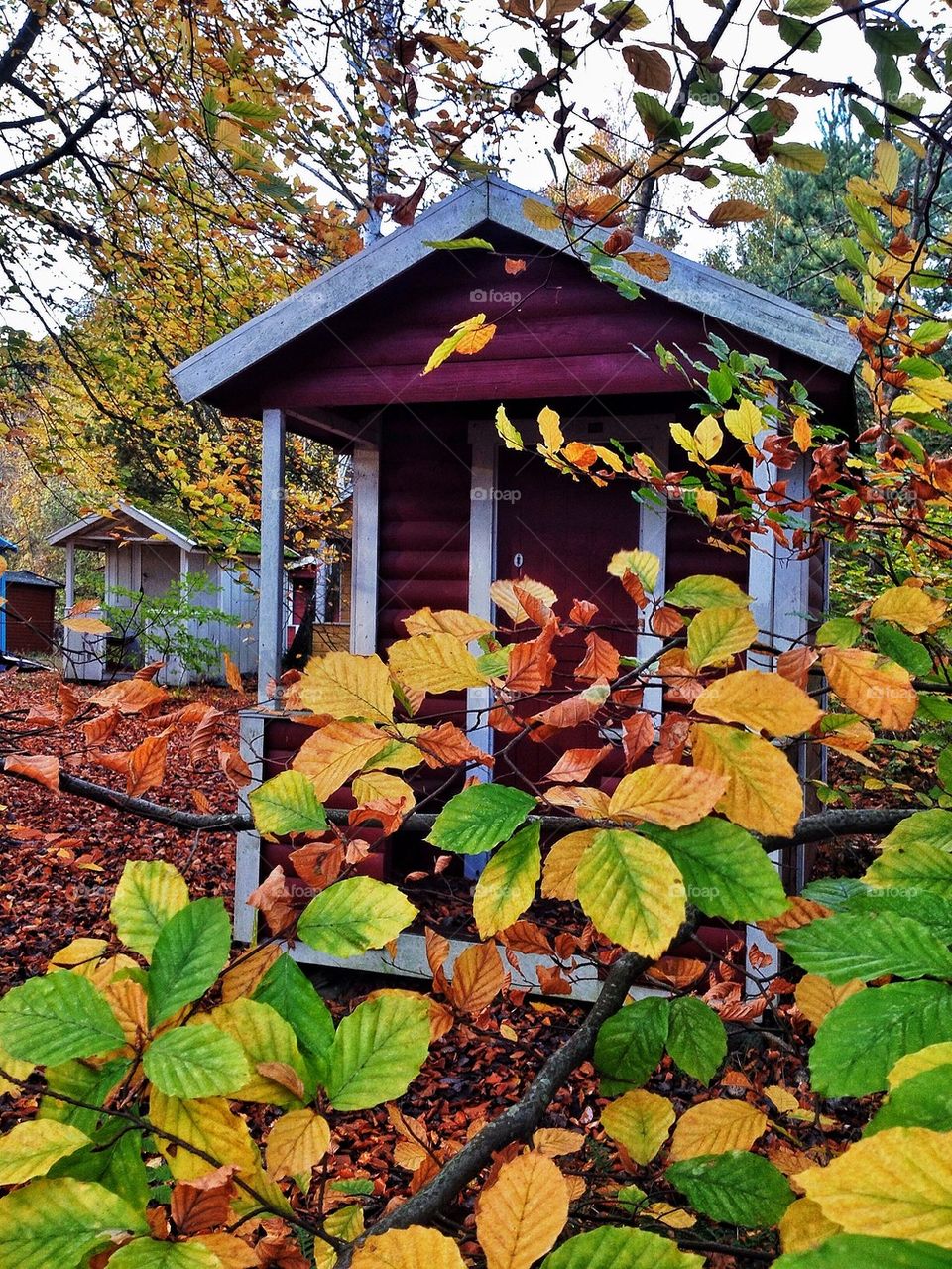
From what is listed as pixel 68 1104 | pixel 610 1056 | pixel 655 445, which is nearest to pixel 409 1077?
pixel 68 1104

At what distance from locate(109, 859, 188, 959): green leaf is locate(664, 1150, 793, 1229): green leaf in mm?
568

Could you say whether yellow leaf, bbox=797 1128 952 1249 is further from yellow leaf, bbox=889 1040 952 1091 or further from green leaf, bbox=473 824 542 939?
green leaf, bbox=473 824 542 939

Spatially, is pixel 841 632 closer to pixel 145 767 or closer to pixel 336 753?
pixel 336 753

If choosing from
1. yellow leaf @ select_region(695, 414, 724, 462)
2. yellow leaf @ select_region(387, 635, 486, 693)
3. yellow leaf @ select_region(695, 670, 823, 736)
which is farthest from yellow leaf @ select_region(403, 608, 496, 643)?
yellow leaf @ select_region(695, 414, 724, 462)

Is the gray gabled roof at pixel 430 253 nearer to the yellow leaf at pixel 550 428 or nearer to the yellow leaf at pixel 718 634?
the yellow leaf at pixel 550 428

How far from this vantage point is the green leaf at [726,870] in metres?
0.62

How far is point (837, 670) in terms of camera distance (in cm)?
88

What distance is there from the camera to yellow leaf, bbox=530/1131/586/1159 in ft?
3.40

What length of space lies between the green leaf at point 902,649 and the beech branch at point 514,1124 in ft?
1.59

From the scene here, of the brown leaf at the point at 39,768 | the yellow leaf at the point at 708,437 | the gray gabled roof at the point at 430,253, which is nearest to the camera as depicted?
the brown leaf at the point at 39,768

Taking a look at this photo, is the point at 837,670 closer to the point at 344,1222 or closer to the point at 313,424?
the point at 344,1222

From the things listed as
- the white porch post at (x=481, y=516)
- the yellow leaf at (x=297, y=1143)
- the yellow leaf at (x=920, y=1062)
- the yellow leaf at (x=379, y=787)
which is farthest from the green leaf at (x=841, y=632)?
the white porch post at (x=481, y=516)

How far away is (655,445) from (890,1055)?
4.64 m

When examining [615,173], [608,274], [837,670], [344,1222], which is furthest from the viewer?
[608,274]
